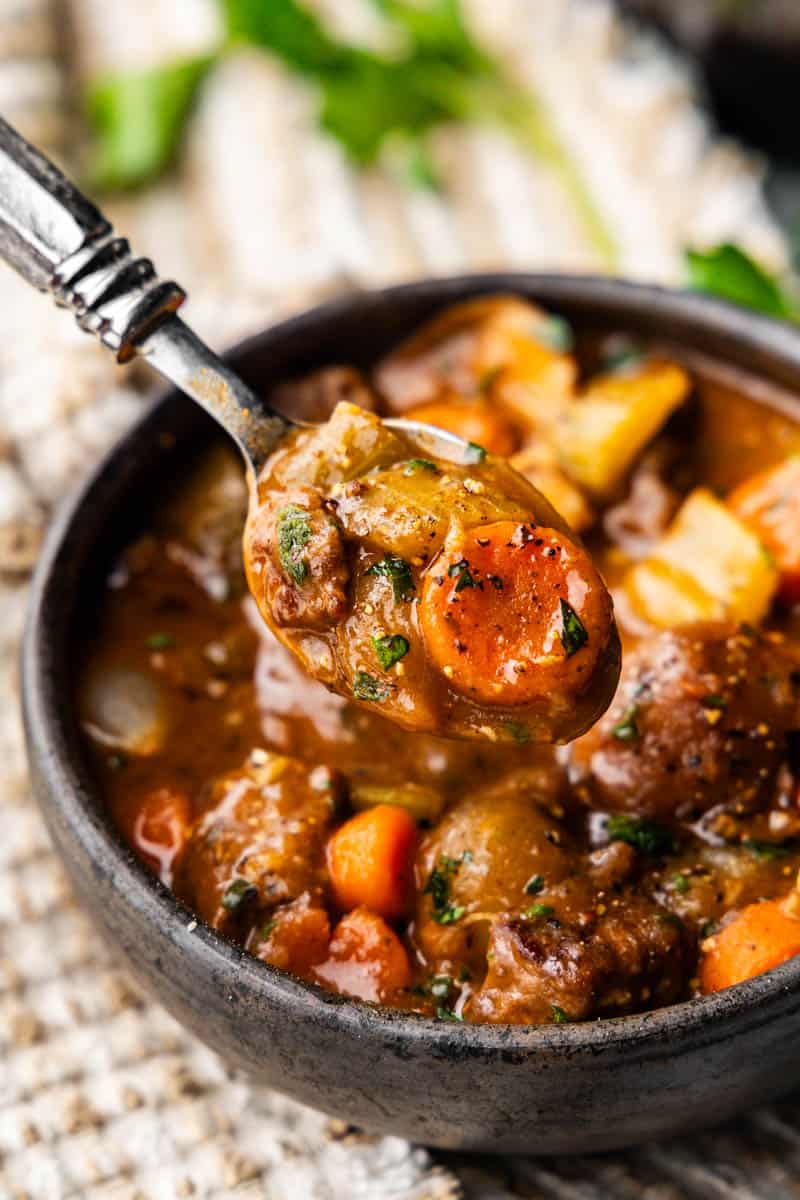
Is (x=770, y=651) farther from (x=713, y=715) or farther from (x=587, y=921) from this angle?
(x=587, y=921)

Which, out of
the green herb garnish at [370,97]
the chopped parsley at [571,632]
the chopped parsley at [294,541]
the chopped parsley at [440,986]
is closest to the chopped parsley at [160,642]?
the chopped parsley at [294,541]

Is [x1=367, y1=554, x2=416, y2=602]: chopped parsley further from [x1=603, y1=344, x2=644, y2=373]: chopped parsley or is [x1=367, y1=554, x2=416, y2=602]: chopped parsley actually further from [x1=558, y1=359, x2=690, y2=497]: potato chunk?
[x1=603, y1=344, x2=644, y2=373]: chopped parsley

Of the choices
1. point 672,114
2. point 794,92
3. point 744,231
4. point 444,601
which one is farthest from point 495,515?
point 794,92

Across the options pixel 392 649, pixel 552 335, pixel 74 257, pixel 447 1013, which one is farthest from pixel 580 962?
pixel 552 335

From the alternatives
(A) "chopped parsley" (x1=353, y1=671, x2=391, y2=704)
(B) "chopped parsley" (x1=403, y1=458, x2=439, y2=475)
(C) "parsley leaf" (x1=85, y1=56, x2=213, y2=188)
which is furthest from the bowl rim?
(C) "parsley leaf" (x1=85, y1=56, x2=213, y2=188)

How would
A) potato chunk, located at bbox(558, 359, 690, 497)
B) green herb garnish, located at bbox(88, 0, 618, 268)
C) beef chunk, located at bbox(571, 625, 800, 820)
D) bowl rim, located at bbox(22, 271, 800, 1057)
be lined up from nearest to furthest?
bowl rim, located at bbox(22, 271, 800, 1057) < beef chunk, located at bbox(571, 625, 800, 820) < potato chunk, located at bbox(558, 359, 690, 497) < green herb garnish, located at bbox(88, 0, 618, 268)

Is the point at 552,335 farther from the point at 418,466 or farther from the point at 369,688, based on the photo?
the point at 369,688
